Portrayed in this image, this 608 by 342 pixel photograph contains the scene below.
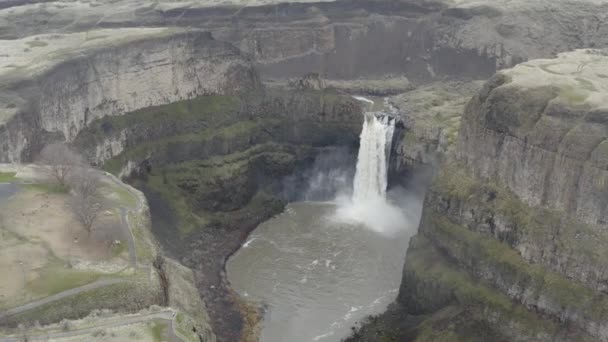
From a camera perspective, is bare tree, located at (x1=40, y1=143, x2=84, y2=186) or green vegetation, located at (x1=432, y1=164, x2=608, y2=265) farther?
bare tree, located at (x1=40, y1=143, x2=84, y2=186)

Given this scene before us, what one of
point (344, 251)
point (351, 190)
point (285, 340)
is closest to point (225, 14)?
point (351, 190)

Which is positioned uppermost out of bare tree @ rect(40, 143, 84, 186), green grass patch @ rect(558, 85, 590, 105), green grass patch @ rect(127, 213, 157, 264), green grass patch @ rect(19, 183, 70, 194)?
green grass patch @ rect(558, 85, 590, 105)

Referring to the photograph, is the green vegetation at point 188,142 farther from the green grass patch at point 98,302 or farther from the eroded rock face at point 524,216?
the green grass patch at point 98,302

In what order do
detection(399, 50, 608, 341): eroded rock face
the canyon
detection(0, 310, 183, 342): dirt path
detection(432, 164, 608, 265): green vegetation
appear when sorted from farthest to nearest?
the canyon → detection(399, 50, 608, 341): eroded rock face → detection(432, 164, 608, 265): green vegetation → detection(0, 310, 183, 342): dirt path

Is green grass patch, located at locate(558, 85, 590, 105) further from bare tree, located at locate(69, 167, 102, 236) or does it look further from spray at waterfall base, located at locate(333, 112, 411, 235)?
bare tree, located at locate(69, 167, 102, 236)

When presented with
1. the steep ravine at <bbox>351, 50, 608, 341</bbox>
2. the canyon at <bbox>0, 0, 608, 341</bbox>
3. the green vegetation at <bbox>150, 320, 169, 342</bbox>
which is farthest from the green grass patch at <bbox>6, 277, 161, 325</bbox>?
the steep ravine at <bbox>351, 50, 608, 341</bbox>

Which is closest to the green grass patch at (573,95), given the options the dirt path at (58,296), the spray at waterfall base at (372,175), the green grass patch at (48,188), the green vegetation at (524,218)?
the green vegetation at (524,218)

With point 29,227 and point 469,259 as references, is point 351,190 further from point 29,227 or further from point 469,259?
point 29,227
